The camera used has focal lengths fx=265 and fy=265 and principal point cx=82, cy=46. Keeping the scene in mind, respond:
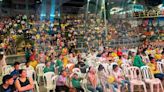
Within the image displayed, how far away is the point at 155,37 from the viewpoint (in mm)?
15492

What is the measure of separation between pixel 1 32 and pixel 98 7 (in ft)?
16.3

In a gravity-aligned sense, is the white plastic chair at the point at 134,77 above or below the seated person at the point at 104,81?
below

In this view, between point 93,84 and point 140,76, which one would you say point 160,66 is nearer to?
point 140,76

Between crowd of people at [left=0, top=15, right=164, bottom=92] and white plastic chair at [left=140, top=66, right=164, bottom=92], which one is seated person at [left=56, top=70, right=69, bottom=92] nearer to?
crowd of people at [left=0, top=15, right=164, bottom=92]

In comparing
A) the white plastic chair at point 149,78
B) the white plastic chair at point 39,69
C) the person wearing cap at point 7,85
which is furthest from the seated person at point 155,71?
the person wearing cap at point 7,85

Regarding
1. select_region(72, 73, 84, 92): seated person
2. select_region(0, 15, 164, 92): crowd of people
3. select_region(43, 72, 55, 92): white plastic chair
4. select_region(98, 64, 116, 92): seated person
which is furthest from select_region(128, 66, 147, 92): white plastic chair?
select_region(43, 72, 55, 92): white plastic chair

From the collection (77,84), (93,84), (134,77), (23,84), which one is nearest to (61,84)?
(77,84)

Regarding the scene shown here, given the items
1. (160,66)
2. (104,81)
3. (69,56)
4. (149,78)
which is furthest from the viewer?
(69,56)

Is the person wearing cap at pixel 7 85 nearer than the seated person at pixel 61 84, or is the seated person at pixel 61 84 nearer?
the person wearing cap at pixel 7 85

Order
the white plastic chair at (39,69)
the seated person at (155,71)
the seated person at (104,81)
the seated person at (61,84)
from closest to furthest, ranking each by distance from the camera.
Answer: the seated person at (61,84)
the seated person at (104,81)
the seated person at (155,71)
the white plastic chair at (39,69)

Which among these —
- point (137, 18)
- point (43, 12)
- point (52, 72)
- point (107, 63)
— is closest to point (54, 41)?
point (43, 12)

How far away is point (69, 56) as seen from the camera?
318 inches

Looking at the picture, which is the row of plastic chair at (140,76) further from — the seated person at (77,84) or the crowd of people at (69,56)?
the seated person at (77,84)

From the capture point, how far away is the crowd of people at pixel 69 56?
502 cm
